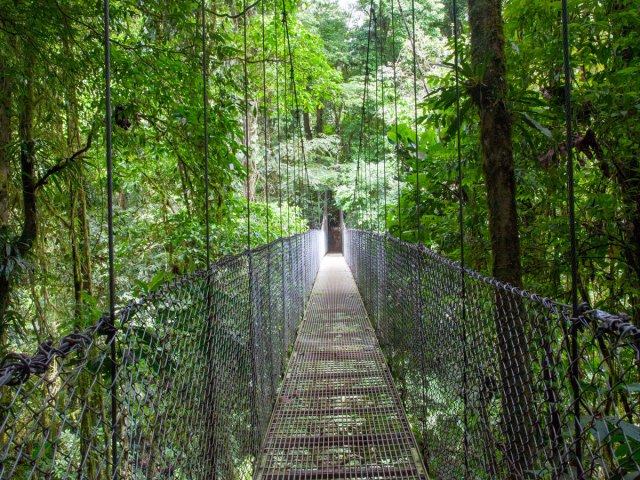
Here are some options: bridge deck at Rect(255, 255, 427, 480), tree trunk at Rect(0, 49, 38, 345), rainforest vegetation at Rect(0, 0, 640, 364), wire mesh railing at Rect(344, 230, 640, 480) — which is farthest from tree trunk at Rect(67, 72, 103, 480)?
wire mesh railing at Rect(344, 230, 640, 480)

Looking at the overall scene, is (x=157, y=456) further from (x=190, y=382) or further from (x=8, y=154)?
(x=8, y=154)

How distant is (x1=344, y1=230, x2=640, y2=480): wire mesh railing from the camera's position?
731 millimetres

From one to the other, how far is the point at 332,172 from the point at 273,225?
8.46m

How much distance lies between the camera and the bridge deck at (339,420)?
2.02 m

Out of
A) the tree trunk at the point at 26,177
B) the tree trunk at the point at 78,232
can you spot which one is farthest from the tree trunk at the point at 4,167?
the tree trunk at the point at 78,232

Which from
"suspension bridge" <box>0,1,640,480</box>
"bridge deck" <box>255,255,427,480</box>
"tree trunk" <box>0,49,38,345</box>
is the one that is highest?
"tree trunk" <box>0,49,38,345</box>

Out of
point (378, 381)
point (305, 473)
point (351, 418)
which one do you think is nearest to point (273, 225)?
point (378, 381)

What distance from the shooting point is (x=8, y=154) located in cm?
218

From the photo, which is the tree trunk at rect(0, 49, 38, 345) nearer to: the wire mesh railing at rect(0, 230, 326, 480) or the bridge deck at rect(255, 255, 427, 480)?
the wire mesh railing at rect(0, 230, 326, 480)

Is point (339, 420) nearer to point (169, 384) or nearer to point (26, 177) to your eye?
point (169, 384)

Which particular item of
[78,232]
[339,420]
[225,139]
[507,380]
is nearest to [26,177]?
[78,232]

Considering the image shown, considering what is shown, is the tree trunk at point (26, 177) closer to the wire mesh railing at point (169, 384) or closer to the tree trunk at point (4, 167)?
the tree trunk at point (4, 167)

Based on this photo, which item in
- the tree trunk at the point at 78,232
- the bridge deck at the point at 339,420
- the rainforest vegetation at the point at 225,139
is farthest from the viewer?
the tree trunk at the point at 78,232

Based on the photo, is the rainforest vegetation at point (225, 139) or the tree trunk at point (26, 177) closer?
the rainforest vegetation at point (225, 139)
